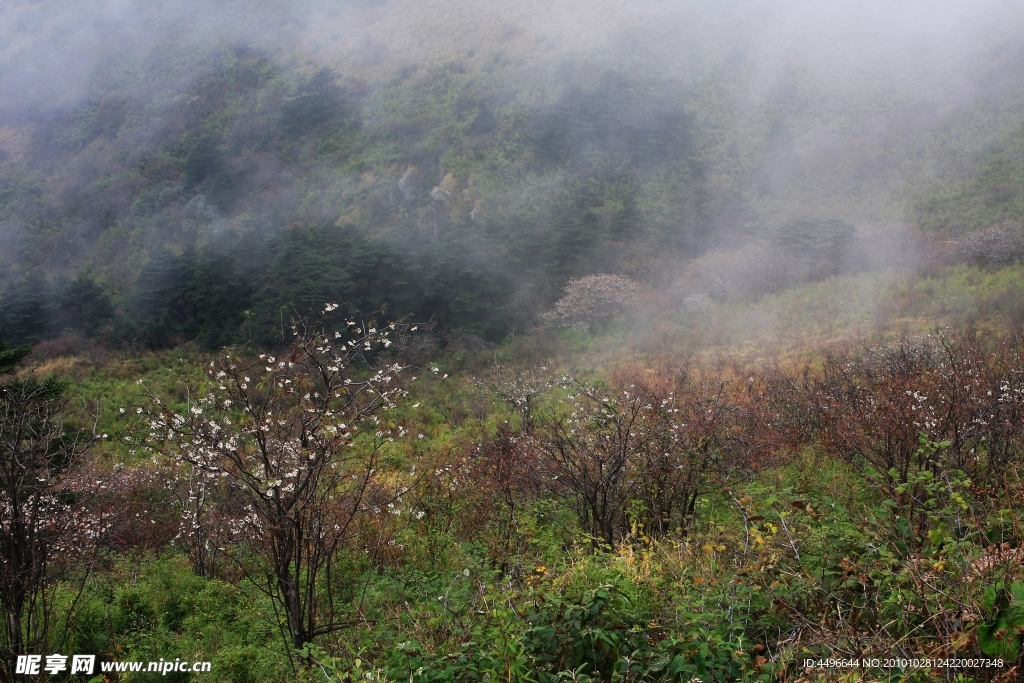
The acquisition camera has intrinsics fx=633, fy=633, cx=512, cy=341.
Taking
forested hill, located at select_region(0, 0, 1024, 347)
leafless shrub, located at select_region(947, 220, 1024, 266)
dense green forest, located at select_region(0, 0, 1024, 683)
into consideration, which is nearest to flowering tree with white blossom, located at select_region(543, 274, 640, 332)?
dense green forest, located at select_region(0, 0, 1024, 683)

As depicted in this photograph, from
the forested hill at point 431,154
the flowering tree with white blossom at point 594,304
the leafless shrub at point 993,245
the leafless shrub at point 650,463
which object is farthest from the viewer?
the forested hill at point 431,154

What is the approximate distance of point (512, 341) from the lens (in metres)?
23.5

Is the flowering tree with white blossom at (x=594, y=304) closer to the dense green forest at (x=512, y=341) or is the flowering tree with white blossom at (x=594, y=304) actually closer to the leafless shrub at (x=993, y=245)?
the dense green forest at (x=512, y=341)

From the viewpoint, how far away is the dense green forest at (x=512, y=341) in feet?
12.6

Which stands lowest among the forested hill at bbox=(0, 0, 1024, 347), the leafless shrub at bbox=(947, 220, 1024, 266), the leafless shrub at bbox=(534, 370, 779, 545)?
the leafless shrub at bbox=(534, 370, 779, 545)

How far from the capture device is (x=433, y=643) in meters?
3.82

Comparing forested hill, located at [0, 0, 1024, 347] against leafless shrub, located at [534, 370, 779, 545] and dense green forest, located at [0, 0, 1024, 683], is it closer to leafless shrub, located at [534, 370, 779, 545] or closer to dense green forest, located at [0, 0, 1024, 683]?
dense green forest, located at [0, 0, 1024, 683]

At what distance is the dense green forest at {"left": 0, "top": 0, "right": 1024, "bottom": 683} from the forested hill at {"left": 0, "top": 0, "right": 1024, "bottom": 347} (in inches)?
9.1

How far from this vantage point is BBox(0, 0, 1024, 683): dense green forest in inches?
152

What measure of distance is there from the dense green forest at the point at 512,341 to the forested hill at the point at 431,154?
9.1 inches

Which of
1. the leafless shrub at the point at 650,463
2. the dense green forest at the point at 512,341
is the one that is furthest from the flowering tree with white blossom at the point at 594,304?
the leafless shrub at the point at 650,463

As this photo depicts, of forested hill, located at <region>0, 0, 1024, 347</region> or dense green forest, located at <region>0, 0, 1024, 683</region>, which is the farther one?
forested hill, located at <region>0, 0, 1024, 347</region>

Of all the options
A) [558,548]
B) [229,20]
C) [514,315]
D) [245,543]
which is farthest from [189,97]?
[558,548]

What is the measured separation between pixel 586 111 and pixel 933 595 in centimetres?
3684
